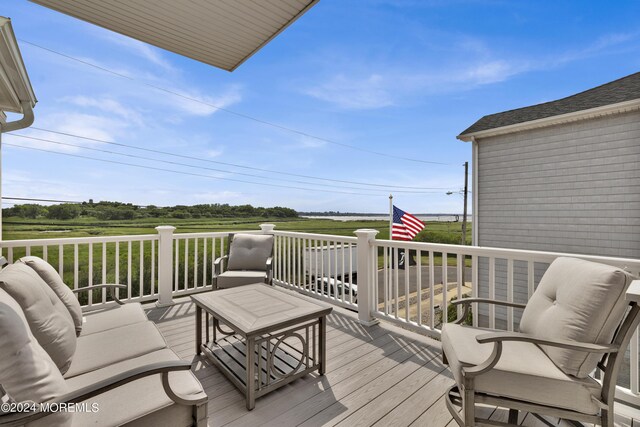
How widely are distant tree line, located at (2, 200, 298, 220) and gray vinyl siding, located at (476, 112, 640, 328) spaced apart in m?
7.55

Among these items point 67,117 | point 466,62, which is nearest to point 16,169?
Result: point 67,117

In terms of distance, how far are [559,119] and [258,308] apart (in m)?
6.34

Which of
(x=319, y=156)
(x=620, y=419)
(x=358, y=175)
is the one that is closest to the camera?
(x=620, y=419)

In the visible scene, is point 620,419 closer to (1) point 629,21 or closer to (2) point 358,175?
(1) point 629,21

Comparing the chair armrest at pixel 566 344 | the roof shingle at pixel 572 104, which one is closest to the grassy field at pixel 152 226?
the chair armrest at pixel 566 344

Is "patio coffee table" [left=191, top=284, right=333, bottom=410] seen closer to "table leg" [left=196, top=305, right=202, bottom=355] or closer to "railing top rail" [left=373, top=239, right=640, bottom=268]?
"table leg" [left=196, top=305, right=202, bottom=355]

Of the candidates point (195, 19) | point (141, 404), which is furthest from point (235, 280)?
point (195, 19)

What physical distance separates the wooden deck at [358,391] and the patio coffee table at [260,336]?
99mm

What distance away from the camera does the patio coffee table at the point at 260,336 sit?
1979mm

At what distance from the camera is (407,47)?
6.64 m

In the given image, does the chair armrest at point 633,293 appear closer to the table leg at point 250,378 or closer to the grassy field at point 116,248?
the table leg at point 250,378

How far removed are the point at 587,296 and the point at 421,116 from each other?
10155 millimetres

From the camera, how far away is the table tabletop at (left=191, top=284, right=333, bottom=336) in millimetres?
2010

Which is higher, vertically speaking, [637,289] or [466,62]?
[466,62]
